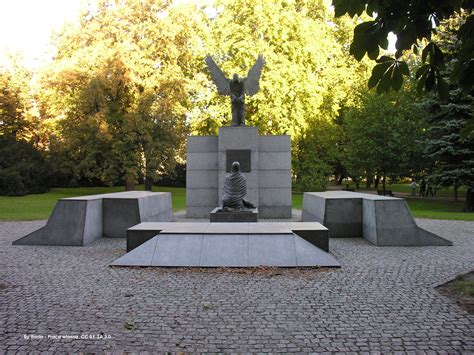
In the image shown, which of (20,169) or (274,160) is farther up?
(274,160)

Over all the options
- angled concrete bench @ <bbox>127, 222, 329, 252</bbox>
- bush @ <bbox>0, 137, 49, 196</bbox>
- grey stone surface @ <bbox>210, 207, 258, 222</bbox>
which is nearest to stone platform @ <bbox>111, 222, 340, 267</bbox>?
angled concrete bench @ <bbox>127, 222, 329, 252</bbox>

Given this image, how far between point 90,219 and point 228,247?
5.18 metres

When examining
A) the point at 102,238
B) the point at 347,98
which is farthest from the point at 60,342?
the point at 347,98

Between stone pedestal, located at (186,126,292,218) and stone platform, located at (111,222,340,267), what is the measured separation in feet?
27.4

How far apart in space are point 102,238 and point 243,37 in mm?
19633

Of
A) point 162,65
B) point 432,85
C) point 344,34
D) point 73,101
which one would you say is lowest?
point 432,85

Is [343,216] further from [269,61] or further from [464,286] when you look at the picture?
[269,61]

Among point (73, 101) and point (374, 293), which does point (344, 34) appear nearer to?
point (73, 101)

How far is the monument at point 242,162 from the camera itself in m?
17.6

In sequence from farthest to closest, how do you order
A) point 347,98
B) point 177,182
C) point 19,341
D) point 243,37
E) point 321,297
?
1. point 177,182
2. point 347,98
3. point 243,37
4. point 321,297
5. point 19,341

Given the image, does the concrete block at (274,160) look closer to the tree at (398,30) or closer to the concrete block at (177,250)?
the concrete block at (177,250)

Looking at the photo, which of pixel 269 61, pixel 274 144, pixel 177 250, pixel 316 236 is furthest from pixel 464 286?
pixel 269 61

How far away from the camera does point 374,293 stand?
258 inches

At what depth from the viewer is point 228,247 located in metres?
8.80
